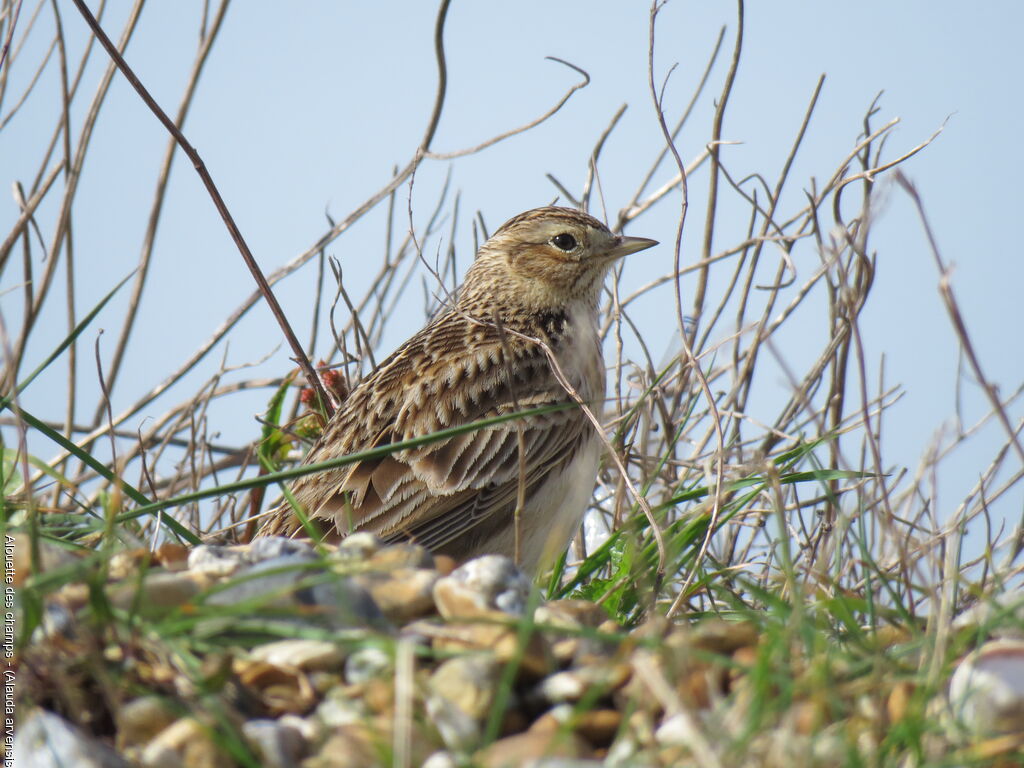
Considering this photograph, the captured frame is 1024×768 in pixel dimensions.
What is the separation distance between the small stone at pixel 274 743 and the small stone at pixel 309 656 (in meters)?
0.23

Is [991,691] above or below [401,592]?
below

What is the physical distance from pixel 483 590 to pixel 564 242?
345 cm

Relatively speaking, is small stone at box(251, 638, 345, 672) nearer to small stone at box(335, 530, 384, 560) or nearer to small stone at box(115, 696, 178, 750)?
small stone at box(115, 696, 178, 750)

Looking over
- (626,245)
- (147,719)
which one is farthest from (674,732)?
(626,245)

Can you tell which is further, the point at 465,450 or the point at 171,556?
Result: the point at 465,450

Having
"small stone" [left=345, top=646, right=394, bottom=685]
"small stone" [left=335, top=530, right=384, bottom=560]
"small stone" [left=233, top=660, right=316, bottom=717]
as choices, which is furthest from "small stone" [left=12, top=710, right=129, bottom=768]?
"small stone" [left=335, top=530, right=384, bottom=560]

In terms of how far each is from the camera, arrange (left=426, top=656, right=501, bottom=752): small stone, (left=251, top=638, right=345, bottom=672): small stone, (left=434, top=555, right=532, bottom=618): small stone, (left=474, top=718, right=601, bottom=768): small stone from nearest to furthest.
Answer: (left=474, top=718, right=601, bottom=768): small stone → (left=426, top=656, right=501, bottom=752): small stone → (left=251, top=638, right=345, bottom=672): small stone → (left=434, top=555, right=532, bottom=618): small stone

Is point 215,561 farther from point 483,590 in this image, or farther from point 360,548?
point 483,590

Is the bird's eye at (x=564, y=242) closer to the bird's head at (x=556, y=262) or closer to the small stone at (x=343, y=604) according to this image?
the bird's head at (x=556, y=262)

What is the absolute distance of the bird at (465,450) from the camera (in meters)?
4.93

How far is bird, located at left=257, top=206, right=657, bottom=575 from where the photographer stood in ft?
16.2

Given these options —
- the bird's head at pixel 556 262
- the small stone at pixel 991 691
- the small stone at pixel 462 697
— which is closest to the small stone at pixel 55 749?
the small stone at pixel 462 697

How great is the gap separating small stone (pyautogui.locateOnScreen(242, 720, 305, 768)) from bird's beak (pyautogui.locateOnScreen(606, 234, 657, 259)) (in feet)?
13.3

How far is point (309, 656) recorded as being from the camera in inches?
102
